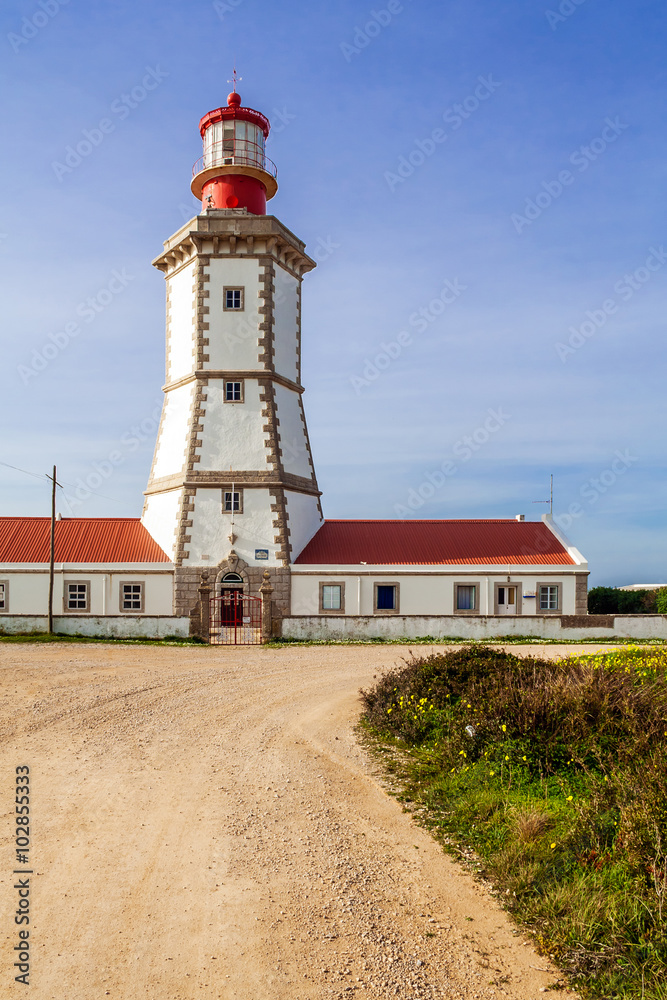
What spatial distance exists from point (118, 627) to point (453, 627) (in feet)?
39.8

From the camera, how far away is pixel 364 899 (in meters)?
5.50

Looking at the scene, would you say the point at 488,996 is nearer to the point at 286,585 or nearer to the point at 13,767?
the point at 13,767

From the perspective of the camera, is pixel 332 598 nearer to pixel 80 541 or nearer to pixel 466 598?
pixel 466 598

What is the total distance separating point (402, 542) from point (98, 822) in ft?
75.5

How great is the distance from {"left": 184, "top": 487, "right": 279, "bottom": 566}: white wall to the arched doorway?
31.4 inches

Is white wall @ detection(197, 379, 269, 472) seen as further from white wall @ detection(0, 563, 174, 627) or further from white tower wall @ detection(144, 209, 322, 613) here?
white wall @ detection(0, 563, 174, 627)

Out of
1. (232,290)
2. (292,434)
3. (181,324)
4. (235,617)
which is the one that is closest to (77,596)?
(235,617)

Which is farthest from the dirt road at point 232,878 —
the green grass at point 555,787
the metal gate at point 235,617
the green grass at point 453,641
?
the metal gate at point 235,617

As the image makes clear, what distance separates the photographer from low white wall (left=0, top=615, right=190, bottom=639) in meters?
24.5

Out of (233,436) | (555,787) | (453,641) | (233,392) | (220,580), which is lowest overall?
(453,641)

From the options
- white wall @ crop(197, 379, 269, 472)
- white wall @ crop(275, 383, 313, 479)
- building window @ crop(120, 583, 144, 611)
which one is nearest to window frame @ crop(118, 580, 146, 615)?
building window @ crop(120, 583, 144, 611)

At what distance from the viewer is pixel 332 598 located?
2644 cm

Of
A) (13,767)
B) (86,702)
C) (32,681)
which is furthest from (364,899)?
(32,681)

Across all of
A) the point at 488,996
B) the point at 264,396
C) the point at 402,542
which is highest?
the point at 264,396
